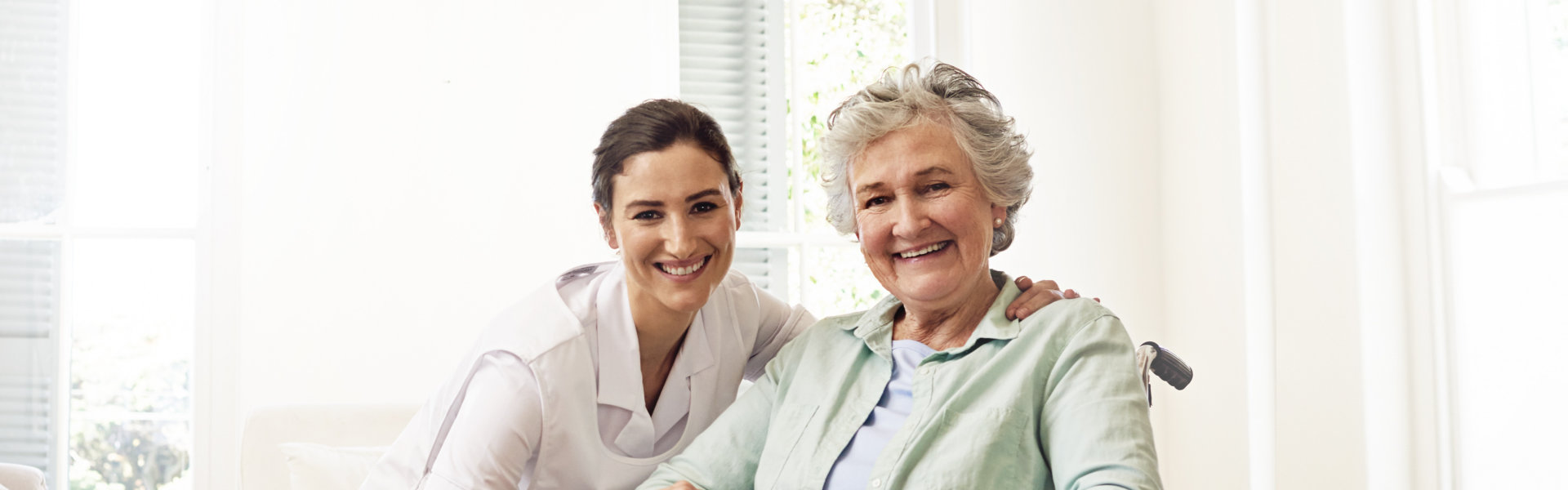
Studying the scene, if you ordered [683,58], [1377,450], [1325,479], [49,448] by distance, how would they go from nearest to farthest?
1. [1377,450]
2. [1325,479]
3. [49,448]
4. [683,58]

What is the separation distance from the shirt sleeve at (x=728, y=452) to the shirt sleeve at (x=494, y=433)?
20 cm

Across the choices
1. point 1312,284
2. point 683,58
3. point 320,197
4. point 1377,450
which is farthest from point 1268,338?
point 320,197

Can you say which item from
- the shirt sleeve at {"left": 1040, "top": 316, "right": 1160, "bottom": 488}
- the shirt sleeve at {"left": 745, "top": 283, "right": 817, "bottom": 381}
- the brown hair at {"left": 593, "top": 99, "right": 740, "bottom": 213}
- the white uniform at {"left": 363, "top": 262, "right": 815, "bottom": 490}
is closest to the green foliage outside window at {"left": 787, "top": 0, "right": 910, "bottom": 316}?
the shirt sleeve at {"left": 745, "top": 283, "right": 817, "bottom": 381}

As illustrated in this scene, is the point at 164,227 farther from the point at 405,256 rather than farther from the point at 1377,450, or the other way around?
the point at 1377,450

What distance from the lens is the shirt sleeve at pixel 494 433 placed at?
1.57 metres

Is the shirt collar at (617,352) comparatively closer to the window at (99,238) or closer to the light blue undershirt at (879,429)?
the light blue undershirt at (879,429)

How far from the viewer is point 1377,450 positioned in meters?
2.36

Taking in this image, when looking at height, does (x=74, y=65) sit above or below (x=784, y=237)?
above

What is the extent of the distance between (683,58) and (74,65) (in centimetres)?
166

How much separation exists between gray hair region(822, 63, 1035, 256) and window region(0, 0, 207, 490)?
209 cm

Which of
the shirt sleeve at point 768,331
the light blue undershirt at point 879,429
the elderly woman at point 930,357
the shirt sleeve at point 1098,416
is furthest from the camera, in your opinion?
the shirt sleeve at point 768,331

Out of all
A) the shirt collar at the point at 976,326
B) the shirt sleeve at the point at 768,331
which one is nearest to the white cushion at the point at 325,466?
the shirt sleeve at the point at 768,331

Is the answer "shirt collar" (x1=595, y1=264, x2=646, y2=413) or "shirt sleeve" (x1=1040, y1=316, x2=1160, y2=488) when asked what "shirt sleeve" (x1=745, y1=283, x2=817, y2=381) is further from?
"shirt sleeve" (x1=1040, y1=316, x2=1160, y2=488)

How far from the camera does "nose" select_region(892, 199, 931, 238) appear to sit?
5.02 ft
